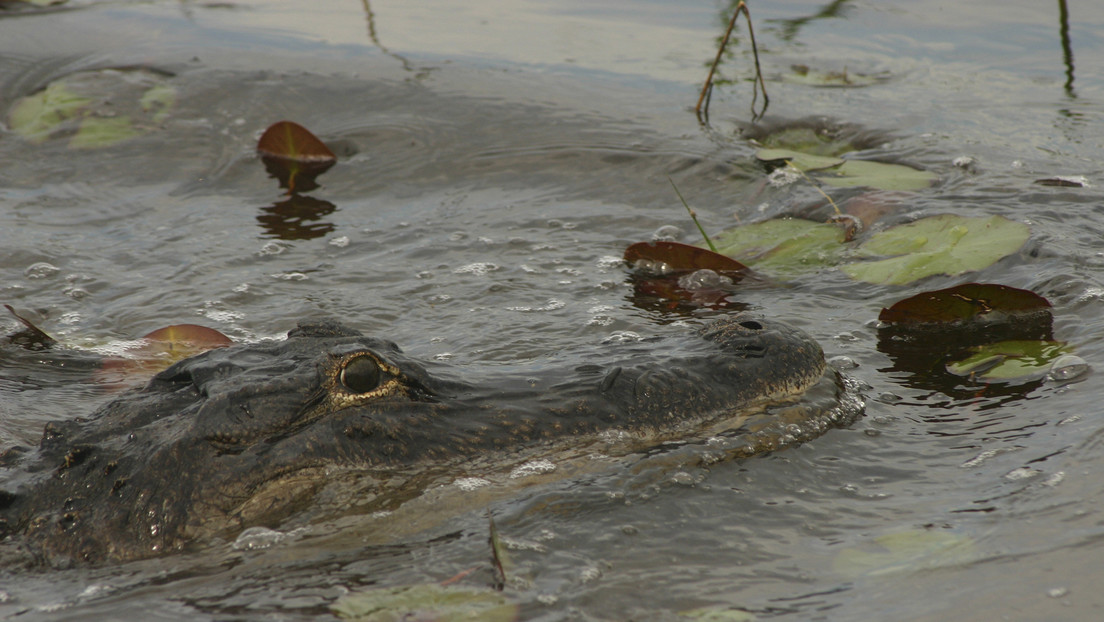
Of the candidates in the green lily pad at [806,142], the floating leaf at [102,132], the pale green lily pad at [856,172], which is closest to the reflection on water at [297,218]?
the floating leaf at [102,132]

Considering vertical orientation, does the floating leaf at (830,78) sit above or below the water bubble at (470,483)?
above

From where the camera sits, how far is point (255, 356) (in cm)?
291

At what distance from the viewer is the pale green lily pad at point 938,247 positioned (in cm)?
447

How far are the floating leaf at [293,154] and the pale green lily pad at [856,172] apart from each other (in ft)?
9.23

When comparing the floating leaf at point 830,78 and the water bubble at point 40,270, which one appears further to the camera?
the floating leaf at point 830,78

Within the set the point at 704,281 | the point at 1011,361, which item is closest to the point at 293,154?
the point at 704,281

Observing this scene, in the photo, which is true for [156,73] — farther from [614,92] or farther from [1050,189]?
[1050,189]

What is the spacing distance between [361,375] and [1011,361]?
242cm

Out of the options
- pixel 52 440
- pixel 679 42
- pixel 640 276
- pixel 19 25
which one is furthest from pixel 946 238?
pixel 19 25

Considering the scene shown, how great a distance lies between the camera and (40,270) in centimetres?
509

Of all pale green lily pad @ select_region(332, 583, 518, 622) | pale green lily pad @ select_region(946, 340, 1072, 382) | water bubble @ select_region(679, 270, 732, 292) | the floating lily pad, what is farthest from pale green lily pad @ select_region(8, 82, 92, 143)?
pale green lily pad @ select_region(946, 340, 1072, 382)

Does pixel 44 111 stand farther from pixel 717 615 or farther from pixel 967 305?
pixel 717 615

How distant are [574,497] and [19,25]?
25.3 ft

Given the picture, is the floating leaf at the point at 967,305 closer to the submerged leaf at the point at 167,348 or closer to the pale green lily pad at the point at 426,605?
the pale green lily pad at the point at 426,605
